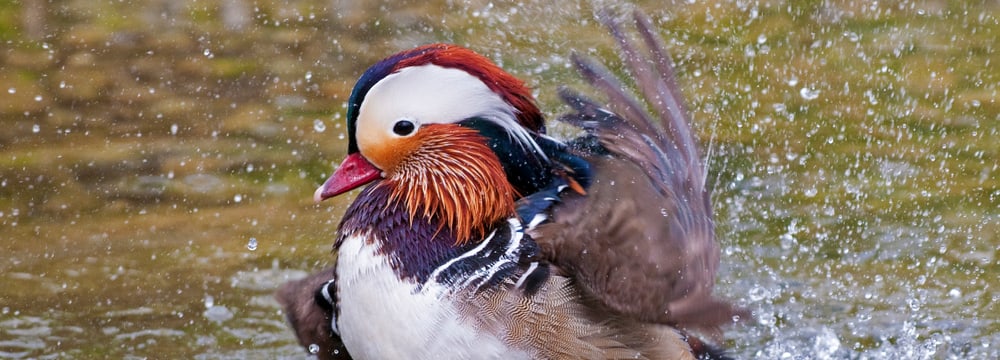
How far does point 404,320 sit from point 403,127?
438 mm

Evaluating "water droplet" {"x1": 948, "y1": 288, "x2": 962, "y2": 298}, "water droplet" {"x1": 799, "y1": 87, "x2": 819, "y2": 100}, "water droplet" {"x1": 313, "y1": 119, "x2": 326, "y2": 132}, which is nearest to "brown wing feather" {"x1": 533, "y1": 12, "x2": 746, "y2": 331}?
"water droplet" {"x1": 948, "y1": 288, "x2": 962, "y2": 298}

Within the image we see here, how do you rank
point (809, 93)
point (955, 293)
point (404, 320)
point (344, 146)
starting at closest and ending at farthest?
point (404, 320)
point (955, 293)
point (344, 146)
point (809, 93)

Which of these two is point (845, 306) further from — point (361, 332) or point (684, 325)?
point (361, 332)

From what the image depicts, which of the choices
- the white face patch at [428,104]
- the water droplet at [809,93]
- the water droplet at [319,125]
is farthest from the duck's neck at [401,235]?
the water droplet at [809,93]

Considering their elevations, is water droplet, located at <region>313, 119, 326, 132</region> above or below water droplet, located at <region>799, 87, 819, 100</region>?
below

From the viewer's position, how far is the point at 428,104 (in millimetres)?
2900

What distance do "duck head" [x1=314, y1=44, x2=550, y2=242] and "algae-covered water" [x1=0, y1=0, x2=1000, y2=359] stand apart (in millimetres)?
698

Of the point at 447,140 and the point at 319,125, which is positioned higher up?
the point at 319,125

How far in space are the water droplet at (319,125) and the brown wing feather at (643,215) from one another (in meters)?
1.59

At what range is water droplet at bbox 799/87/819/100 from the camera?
197 inches

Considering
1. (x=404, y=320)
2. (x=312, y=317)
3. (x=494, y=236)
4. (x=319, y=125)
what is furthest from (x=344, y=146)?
(x=404, y=320)

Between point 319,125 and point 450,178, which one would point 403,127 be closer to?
point 450,178

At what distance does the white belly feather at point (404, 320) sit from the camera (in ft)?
8.96

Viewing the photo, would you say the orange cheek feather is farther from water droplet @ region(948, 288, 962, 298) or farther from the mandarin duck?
water droplet @ region(948, 288, 962, 298)
